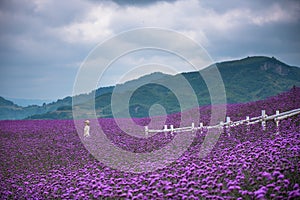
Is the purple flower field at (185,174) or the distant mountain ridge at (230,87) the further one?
the distant mountain ridge at (230,87)

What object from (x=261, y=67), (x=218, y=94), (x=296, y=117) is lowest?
(x=296, y=117)

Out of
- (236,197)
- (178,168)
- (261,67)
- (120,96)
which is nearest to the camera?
A: (236,197)

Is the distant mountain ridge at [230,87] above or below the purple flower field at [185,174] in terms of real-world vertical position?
above

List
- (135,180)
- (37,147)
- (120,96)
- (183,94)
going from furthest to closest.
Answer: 1. (120,96)
2. (183,94)
3. (37,147)
4. (135,180)

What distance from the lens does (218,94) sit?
60.4 m

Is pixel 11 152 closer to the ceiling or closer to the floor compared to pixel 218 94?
closer to the floor

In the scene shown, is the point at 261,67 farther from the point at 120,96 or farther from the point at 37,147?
the point at 37,147

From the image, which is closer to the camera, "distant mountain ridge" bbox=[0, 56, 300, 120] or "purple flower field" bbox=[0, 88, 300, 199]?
"purple flower field" bbox=[0, 88, 300, 199]

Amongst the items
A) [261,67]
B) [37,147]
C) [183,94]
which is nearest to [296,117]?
[37,147]

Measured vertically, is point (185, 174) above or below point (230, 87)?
below

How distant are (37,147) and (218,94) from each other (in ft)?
155

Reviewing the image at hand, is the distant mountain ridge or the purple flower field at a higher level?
the distant mountain ridge

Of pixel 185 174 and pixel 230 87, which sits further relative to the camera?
pixel 230 87

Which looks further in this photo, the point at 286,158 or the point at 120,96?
the point at 120,96
